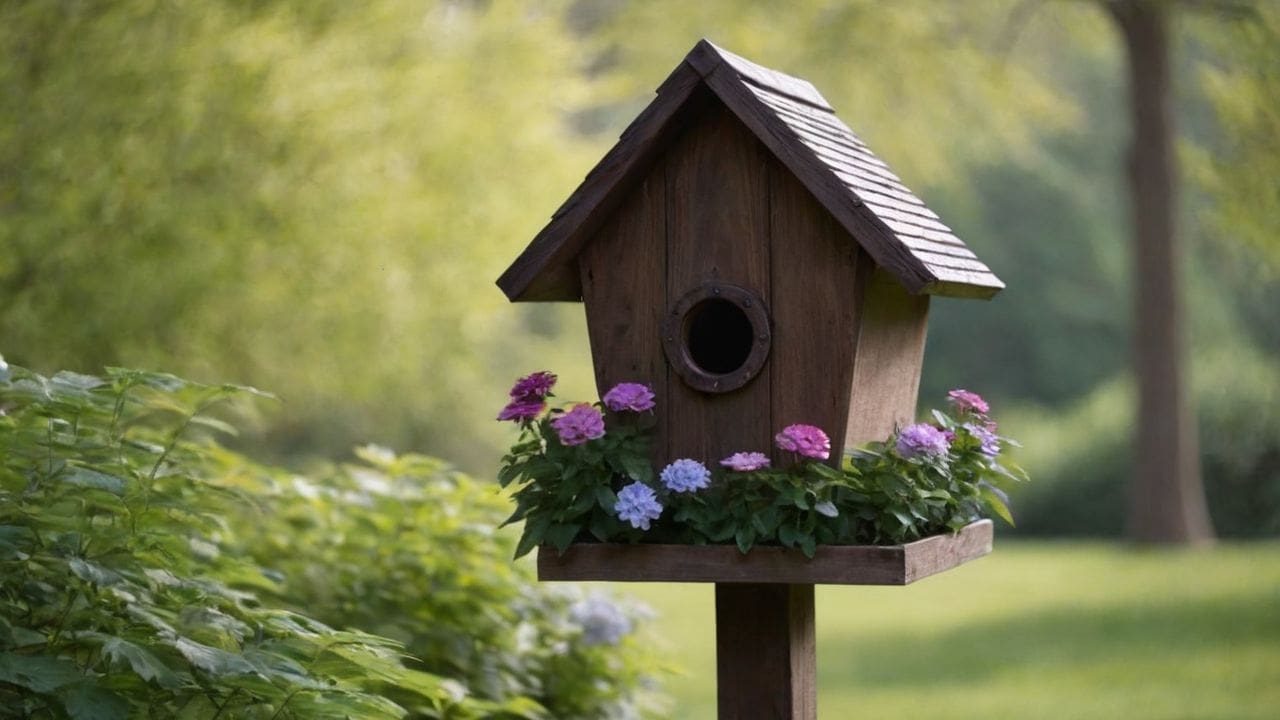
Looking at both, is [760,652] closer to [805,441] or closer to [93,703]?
[805,441]

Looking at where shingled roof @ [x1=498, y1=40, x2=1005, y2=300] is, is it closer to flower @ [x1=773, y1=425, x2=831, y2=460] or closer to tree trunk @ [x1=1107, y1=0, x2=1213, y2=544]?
flower @ [x1=773, y1=425, x2=831, y2=460]

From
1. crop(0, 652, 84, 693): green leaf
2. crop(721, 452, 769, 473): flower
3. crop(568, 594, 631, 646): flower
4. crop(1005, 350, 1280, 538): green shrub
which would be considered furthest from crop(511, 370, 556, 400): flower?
crop(1005, 350, 1280, 538): green shrub

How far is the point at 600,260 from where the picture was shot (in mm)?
4254

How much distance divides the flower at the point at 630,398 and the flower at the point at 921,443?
65cm

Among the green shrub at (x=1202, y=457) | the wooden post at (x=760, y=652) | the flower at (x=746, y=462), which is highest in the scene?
the green shrub at (x=1202, y=457)

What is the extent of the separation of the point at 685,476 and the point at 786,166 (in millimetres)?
822

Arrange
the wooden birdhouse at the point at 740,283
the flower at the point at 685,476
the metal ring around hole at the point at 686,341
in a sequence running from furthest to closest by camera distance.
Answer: the metal ring around hole at the point at 686,341 < the wooden birdhouse at the point at 740,283 < the flower at the point at 685,476

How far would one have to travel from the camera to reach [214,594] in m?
3.92

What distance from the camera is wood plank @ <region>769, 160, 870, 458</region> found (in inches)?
159

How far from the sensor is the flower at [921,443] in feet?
13.2

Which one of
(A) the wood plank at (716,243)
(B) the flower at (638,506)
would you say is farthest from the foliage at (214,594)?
(A) the wood plank at (716,243)

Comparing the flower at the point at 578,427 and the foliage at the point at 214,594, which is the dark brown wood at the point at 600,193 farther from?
the foliage at the point at 214,594

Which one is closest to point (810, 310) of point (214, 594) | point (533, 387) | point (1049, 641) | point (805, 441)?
point (805, 441)

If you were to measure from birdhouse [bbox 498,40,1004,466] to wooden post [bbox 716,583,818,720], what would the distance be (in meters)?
0.43
